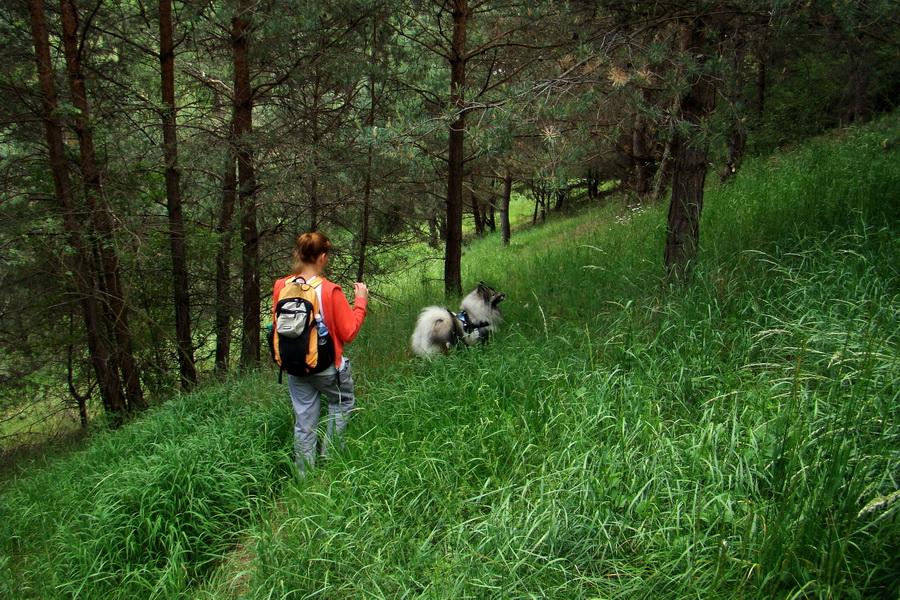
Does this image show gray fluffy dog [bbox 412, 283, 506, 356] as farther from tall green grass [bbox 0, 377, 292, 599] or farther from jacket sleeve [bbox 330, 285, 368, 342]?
tall green grass [bbox 0, 377, 292, 599]

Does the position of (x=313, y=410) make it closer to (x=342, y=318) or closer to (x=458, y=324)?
(x=342, y=318)

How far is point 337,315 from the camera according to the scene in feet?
12.8

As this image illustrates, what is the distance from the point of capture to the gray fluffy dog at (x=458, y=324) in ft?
17.1

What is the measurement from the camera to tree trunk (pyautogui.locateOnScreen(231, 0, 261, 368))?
313 inches

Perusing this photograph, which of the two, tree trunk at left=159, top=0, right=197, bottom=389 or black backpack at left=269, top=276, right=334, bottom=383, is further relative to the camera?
tree trunk at left=159, top=0, right=197, bottom=389

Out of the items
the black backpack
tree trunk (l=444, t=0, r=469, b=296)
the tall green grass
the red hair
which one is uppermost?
tree trunk (l=444, t=0, r=469, b=296)

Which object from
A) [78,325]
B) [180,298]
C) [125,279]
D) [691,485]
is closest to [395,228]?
[180,298]

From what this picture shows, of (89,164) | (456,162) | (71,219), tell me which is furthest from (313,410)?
(89,164)

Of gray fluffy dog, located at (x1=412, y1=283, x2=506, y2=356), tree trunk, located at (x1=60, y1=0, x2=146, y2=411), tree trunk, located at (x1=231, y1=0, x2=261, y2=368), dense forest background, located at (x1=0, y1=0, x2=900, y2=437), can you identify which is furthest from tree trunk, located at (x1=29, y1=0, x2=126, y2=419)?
gray fluffy dog, located at (x1=412, y1=283, x2=506, y2=356)

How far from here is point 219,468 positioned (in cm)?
399

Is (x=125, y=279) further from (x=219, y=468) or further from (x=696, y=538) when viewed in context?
(x=696, y=538)

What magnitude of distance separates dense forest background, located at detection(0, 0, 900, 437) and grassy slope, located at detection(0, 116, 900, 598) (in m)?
1.29

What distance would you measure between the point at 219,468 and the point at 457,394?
6.24 feet

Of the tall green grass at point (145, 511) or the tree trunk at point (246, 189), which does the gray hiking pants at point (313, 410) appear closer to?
the tall green grass at point (145, 511)
